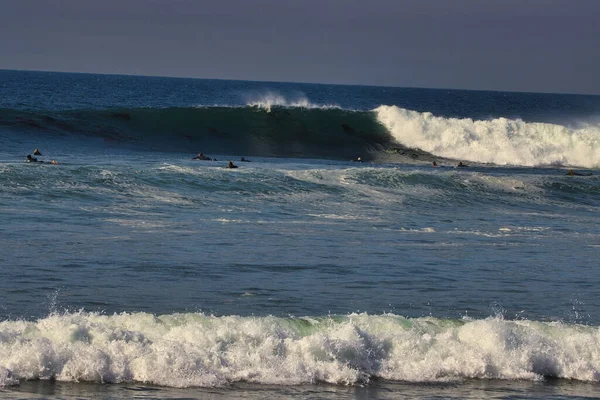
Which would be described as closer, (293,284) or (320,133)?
(293,284)

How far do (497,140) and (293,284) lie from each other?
3467cm

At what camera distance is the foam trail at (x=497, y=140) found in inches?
1800

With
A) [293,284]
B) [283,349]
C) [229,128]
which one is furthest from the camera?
[229,128]

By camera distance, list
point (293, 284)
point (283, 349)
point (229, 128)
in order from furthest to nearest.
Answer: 1. point (229, 128)
2. point (293, 284)
3. point (283, 349)

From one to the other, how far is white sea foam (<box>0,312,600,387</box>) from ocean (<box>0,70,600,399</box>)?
0.07 feet

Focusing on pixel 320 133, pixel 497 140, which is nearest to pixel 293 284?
pixel 320 133

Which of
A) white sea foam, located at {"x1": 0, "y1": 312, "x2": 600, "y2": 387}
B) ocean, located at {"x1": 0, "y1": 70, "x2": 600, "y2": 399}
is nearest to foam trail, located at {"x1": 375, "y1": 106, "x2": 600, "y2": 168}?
ocean, located at {"x1": 0, "y1": 70, "x2": 600, "y2": 399}

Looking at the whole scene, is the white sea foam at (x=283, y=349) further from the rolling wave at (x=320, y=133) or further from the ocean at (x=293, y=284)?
the rolling wave at (x=320, y=133)

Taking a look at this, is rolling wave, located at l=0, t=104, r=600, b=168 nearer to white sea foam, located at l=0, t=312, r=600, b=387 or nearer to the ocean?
the ocean

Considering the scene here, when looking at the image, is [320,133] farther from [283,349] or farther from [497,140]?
[283,349]

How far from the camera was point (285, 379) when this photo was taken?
980cm

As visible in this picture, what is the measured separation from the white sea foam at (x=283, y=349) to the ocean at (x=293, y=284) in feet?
0.07

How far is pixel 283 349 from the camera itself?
10336 mm

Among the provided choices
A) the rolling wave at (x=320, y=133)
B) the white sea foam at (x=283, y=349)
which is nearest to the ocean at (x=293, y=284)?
the white sea foam at (x=283, y=349)
